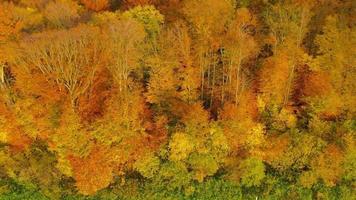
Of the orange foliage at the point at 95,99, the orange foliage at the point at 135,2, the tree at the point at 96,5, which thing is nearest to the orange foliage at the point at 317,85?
the orange foliage at the point at 95,99

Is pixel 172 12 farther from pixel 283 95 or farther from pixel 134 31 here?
pixel 283 95

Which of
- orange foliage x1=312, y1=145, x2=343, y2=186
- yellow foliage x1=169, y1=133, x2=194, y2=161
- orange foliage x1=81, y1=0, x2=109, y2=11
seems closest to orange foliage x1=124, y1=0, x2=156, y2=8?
orange foliage x1=81, y1=0, x2=109, y2=11

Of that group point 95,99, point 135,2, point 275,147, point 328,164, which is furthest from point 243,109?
point 135,2

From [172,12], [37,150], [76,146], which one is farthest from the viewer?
[172,12]

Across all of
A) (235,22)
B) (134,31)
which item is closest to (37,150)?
(134,31)

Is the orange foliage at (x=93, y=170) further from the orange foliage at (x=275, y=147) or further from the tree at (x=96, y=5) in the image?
the tree at (x=96, y=5)

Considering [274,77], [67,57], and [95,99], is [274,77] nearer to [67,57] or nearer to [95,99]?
[95,99]

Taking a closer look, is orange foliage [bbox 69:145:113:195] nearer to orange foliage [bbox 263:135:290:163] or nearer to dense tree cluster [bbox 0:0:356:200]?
dense tree cluster [bbox 0:0:356:200]
